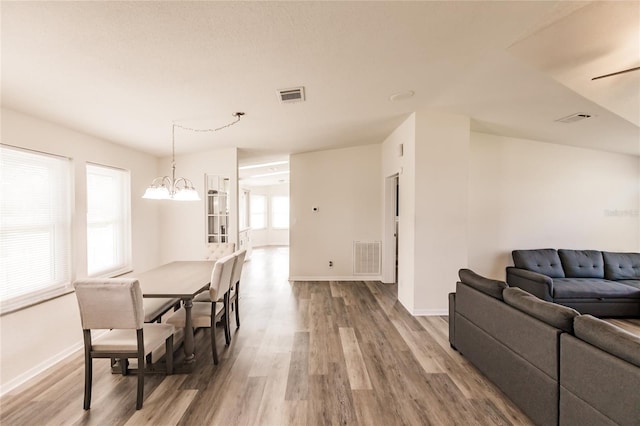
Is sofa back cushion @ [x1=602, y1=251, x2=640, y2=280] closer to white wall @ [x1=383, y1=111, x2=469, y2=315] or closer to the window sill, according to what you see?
white wall @ [x1=383, y1=111, x2=469, y2=315]

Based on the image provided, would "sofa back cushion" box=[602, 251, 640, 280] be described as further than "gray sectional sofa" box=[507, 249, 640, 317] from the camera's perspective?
Yes

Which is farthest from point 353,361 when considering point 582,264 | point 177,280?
point 582,264

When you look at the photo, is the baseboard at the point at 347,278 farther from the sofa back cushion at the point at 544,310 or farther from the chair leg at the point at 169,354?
the sofa back cushion at the point at 544,310

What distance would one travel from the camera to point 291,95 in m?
2.71

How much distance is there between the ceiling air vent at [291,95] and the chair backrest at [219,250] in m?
2.22

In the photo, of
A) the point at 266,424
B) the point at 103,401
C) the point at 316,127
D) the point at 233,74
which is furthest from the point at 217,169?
the point at 266,424

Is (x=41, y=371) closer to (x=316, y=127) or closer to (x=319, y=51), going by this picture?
(x=319, y=51)

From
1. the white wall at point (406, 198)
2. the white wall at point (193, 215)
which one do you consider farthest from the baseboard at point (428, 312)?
the white wall at point (193, 215)

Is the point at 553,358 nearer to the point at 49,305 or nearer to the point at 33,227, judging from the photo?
the point at 49,305

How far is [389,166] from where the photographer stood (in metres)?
5.02

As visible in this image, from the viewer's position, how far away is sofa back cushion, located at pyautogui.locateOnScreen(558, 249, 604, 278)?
4172 millimetres

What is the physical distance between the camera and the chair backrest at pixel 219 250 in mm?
3986

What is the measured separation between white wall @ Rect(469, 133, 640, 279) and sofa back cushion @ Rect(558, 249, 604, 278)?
36 centimetres

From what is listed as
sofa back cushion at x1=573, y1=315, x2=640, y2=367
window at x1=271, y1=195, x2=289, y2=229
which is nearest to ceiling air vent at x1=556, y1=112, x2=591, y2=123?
sofa back cushion at x1=573, y1=315, x2=640, y2=367
